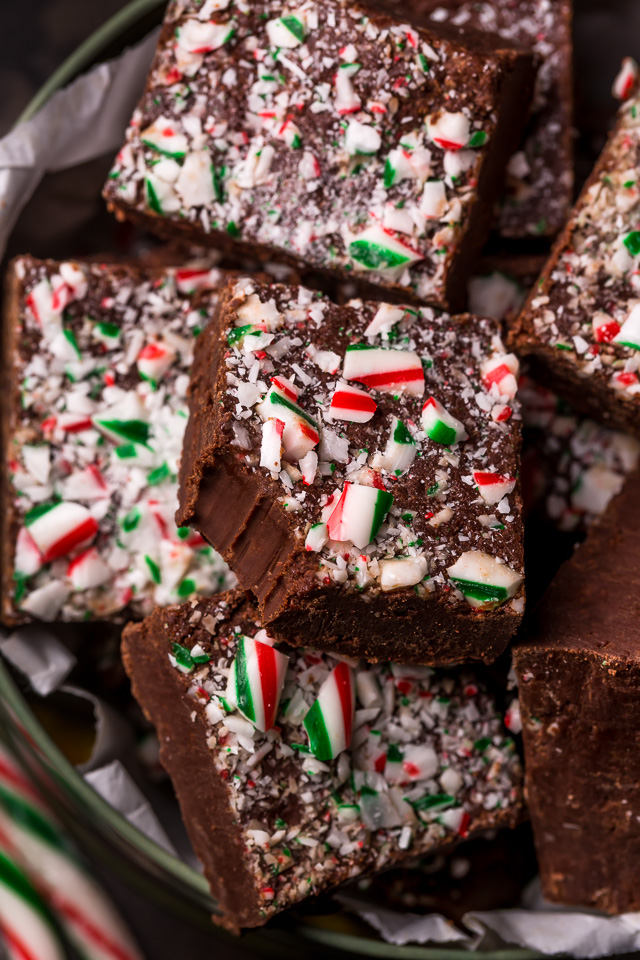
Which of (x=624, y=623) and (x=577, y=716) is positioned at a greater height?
(x=624, y=623)

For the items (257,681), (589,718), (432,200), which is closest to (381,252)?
Answer: (432,200)

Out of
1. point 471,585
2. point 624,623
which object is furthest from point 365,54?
point 624,623

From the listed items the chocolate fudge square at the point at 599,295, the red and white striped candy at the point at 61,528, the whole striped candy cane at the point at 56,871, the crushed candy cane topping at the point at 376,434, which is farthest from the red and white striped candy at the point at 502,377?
the whole striped candy cane at the point at 56,871

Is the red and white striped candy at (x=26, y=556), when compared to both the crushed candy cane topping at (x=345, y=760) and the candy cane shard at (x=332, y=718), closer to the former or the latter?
the crushed candy cane topping at (x=345, y=760)

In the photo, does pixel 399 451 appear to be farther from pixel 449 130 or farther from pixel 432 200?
pixel 449 130

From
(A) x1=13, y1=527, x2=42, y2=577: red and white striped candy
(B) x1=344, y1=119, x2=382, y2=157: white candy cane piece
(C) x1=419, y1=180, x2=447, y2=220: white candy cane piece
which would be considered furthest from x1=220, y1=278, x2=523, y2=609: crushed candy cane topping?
(A) x1=13, y1=527, x2=42, y2=577: red and white striped candy

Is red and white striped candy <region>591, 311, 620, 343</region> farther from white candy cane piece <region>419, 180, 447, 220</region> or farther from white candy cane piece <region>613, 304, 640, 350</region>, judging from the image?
white candy cane piece <region>419, 180, 447, 220</region>

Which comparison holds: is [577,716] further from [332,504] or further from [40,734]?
[40,734]
